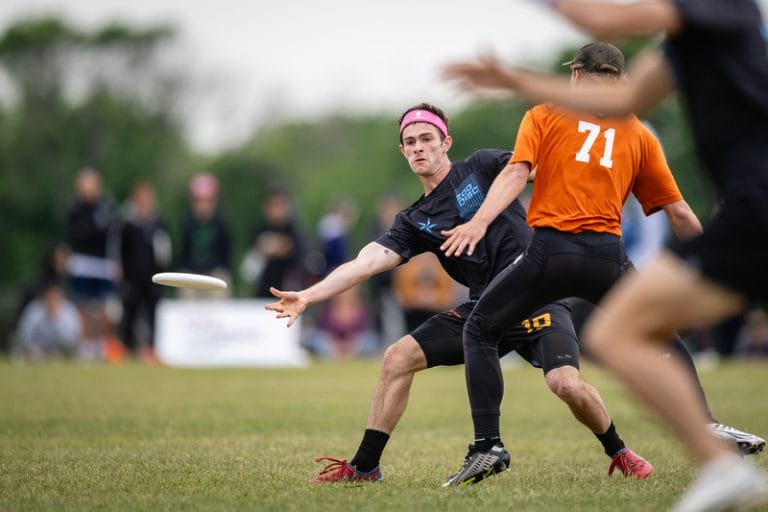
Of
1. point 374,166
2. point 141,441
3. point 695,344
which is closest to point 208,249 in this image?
point 695,344

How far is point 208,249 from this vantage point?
18859mm

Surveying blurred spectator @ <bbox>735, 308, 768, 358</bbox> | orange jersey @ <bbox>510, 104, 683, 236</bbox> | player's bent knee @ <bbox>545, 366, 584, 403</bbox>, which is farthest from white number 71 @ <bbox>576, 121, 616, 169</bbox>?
blurred spectator @ <bbox>735, 308, 768, 358</bbox>

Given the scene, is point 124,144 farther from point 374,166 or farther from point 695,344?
point 695,344

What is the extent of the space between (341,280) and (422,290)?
12697 millimetres

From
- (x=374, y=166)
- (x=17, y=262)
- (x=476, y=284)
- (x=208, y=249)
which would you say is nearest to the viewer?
(x=476, y=284)

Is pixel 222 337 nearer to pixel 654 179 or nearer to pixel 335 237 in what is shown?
pixel 335 237

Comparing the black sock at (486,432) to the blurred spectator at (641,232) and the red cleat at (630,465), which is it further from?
the blurred spectator at (641,232)

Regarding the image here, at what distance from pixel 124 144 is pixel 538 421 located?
151 ft

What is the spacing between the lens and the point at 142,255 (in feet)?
62.8

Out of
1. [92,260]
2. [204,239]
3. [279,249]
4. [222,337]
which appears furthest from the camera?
[279,249]

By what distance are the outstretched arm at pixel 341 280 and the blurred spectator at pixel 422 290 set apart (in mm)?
12300

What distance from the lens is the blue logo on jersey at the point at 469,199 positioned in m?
6.81

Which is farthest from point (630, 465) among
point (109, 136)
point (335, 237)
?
point (109, 136)

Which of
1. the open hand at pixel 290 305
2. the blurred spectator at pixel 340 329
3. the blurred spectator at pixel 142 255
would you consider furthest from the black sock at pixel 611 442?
the blurred spectator at pixel 340 329
